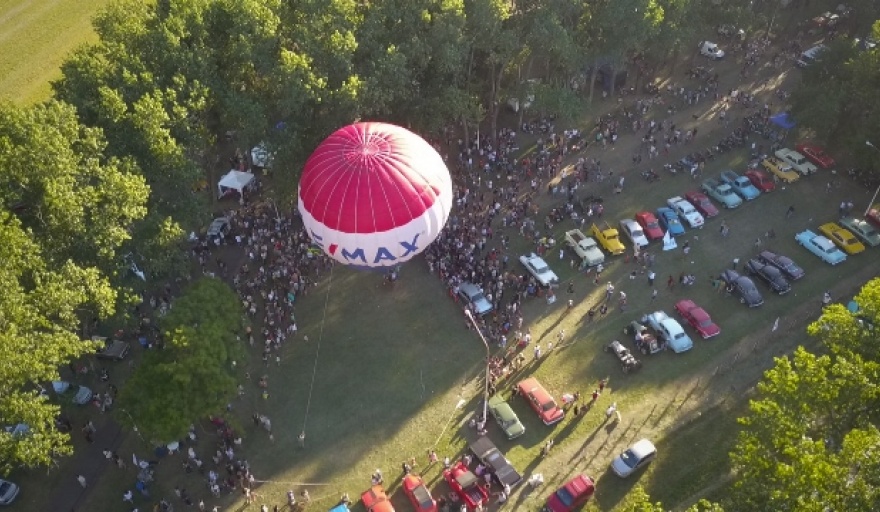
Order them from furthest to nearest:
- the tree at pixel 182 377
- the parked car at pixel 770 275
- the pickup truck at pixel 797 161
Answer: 1. the pickup truck at pixel 797 161
2. the parked car at pixel 770 275
3. the tree at pixel 182 377

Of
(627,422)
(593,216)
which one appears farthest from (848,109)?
(627,422)

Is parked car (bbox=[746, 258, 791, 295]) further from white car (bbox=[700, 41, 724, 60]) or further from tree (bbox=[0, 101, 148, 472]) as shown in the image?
tree (bbox=[0, 101, 148, 472])

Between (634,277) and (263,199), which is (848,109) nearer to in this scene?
(634,277)

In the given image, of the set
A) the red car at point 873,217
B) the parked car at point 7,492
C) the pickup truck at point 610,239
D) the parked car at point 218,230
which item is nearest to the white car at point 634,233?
the pickup truck at point 610,239

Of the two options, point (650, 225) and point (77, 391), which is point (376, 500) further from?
point (650, 225)

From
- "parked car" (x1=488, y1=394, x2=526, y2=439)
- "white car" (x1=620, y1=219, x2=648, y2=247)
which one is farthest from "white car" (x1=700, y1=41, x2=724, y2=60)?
"parked car" (x1=488, y1=394, x2=526, y2=439)

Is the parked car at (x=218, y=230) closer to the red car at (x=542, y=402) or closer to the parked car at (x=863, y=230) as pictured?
the red car at (x=542, y=402)
